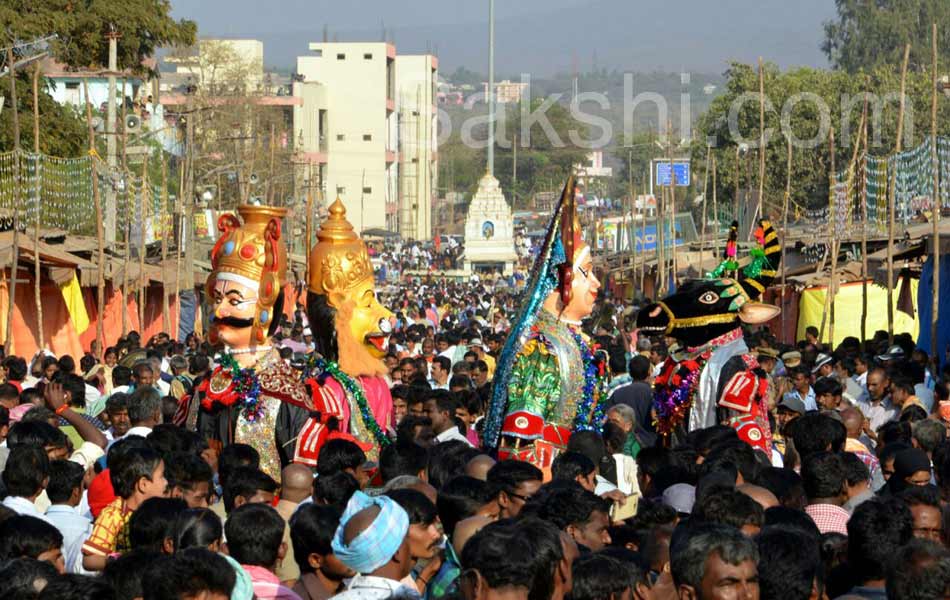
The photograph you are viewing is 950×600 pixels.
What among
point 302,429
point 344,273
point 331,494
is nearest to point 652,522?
point 331,494

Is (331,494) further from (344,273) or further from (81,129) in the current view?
(81,129)

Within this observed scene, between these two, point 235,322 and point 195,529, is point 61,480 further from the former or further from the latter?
point 235,322

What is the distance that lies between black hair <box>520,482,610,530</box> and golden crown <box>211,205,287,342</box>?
3873 mm

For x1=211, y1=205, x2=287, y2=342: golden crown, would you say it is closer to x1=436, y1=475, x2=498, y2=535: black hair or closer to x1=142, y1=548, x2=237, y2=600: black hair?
x1=436, y1=475, x2=498, y2=535: black hair

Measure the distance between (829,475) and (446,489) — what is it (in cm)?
189

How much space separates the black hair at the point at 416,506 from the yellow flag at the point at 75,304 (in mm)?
18176

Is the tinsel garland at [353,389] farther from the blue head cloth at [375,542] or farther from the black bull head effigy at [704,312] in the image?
the blue head cloth at [375,542]

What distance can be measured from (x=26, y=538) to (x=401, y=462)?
98.0 inches

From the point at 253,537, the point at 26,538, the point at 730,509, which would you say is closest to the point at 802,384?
the point at 730,509

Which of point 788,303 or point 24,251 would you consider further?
point 788,303

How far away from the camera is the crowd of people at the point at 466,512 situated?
5484mm

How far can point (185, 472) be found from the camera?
793cm

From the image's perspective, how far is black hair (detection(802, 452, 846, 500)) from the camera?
7771mm

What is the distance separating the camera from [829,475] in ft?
25.5
